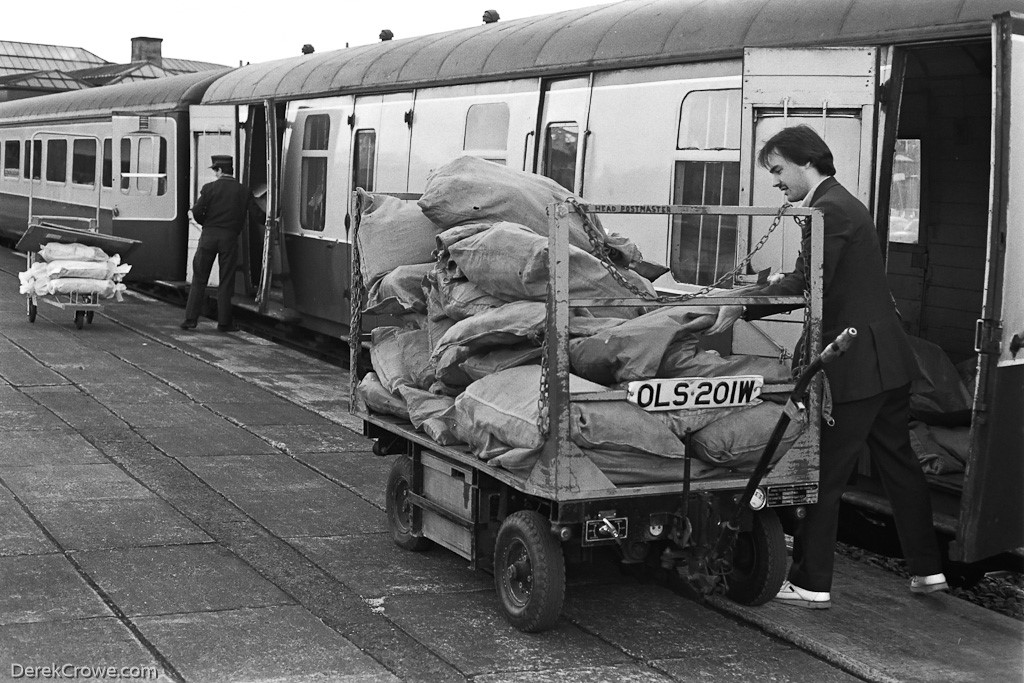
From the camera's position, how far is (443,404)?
19.4 feet

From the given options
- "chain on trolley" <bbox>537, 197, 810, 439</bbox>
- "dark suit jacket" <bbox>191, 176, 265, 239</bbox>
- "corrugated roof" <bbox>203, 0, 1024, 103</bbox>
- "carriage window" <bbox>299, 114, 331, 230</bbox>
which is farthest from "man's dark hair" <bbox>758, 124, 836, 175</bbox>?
"dark suit jacket" <bbox>191, 176, 265, 239</bbox>

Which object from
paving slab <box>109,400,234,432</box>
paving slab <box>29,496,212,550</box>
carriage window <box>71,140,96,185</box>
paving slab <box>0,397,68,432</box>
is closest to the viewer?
paving slab <box>29,496,212,550</box>

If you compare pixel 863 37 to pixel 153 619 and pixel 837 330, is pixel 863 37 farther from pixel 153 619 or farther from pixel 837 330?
pixel 153 619

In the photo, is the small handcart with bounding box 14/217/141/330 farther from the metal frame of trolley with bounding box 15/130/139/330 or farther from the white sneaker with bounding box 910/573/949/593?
the white sneaker with bounding box 910/573/949/593

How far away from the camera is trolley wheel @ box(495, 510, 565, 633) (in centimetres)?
523

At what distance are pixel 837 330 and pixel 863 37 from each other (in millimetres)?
2119

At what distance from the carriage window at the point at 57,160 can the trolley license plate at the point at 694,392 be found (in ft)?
61.3

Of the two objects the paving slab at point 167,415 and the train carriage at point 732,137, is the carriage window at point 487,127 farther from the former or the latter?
the paving slab at point 167,415

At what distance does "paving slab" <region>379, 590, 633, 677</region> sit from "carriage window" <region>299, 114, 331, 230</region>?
8.23 metres

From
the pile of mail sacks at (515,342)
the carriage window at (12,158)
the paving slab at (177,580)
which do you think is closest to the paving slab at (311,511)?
the paving slab at (177,580)

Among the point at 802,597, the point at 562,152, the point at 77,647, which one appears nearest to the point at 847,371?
the point at 802,597

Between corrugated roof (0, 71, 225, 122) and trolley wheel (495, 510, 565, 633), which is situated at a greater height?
corrugated roof (0, 71, 225, 122)

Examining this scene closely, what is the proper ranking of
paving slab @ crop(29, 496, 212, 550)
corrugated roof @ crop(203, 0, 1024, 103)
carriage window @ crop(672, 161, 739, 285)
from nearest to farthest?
1. paving slab @ crop(29, 496, 212, 550)
2. corrugated roof @ crop(203, 0, 1024, 103)
3. carriage window @ crop(672, 161, 739, 285)

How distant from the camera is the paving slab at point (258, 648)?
15.7ft
